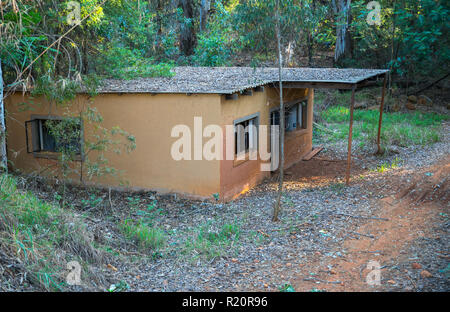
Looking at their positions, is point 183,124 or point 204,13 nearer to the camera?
point 183,124

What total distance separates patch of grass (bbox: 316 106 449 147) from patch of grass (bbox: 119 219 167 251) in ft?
30.4

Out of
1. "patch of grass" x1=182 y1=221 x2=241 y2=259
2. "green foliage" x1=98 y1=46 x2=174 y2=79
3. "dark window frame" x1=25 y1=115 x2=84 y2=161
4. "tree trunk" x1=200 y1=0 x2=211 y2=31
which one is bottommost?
"patch of grass" x1=182 y1=221 x2=241 y2=259

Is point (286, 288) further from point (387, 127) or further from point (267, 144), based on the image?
point (387, 127)

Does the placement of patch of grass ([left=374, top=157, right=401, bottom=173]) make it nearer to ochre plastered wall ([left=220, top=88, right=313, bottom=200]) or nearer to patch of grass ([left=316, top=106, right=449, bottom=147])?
patch of grass ([left=316, top=106, right=449, bottom=147])

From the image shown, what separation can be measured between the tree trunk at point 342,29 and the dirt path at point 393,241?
Answer: 13.5 meters

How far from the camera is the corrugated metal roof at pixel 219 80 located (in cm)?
936

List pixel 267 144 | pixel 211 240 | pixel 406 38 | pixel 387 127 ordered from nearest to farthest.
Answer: pixel 211 240
pixel 267 144
pixel 387 127
pixel 406 38

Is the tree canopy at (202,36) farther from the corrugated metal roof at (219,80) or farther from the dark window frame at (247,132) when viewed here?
the dark window frame at (247,132)

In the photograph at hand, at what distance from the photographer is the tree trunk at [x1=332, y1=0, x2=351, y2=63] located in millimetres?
21562

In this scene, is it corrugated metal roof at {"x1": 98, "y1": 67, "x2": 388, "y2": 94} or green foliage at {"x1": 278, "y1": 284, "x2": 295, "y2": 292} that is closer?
green foliage at {"x1": 278, "y1": 284, "x2": 295, "y2": 292}

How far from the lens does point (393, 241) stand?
6855 mm

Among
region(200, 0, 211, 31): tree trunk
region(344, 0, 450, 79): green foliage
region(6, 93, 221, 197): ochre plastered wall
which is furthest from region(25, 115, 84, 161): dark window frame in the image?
region(344, 0, 450, 79): green foliage

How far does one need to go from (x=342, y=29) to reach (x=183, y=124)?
16702 millimetres

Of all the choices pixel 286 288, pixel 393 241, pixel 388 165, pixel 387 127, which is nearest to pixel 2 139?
pixel 286 288
